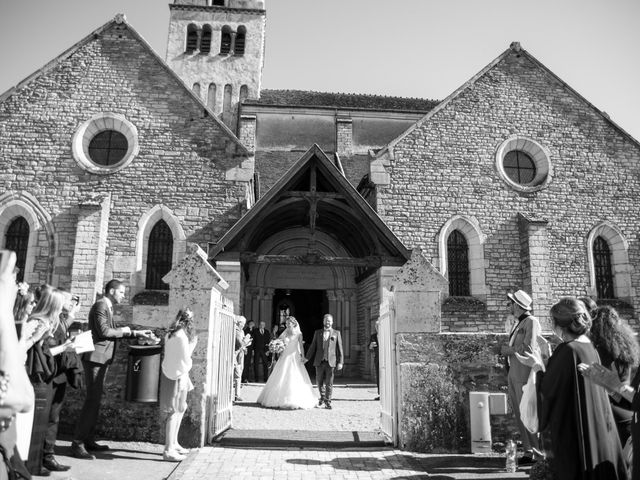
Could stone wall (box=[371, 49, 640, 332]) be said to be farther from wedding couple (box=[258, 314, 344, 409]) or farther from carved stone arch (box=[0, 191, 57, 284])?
carved stone arch (box=[0, 191, 57, 284])

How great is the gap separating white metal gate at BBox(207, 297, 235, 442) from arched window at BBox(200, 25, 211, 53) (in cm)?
2331

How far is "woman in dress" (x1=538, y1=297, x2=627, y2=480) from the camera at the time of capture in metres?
3.11

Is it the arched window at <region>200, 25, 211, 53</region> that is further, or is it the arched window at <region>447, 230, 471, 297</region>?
the arched window at <region>200, 25, 211, 53</region>

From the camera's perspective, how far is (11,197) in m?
12.5

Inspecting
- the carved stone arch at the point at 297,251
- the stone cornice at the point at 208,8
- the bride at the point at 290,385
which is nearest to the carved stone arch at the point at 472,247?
the carved stone arch at the point at 297,251

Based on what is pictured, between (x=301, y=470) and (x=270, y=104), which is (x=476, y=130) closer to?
(x=270, y=104)

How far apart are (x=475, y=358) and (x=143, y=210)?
928 cm

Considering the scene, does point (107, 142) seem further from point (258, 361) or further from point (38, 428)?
point (38, 428)

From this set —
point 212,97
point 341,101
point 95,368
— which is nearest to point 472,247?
point 95,368

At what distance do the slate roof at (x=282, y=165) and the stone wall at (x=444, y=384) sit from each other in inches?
427

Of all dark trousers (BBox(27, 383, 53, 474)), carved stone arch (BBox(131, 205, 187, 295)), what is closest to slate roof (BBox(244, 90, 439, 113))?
carved stone arch (BBox(131, 205, 187, 295))

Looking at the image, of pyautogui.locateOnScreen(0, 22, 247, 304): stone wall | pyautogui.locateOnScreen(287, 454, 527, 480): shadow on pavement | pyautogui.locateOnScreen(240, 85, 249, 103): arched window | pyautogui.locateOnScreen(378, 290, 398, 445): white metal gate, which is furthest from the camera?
pyautogui.locateOnScreen(240, 85, 249, 103): arched window

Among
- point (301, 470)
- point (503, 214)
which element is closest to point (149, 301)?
point (301, 470)

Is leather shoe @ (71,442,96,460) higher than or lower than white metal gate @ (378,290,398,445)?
lower
